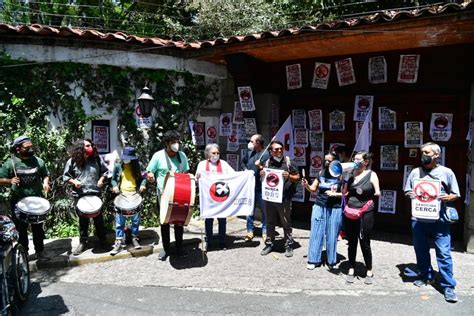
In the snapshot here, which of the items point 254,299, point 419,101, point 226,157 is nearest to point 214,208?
point 254,299

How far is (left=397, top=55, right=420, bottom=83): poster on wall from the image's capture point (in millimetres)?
6734

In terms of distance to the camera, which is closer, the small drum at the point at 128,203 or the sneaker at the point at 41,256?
the sneaker at the point at 41,256

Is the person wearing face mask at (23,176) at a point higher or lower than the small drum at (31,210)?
higher

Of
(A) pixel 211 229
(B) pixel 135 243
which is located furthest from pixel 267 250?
(B) pixel 135 243

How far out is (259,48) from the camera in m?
7.01

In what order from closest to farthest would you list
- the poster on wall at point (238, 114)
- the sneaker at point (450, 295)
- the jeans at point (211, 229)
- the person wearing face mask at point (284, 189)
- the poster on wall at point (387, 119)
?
1. the sneaker at point (450, 295)
2. the person wearing face mask at point (284, 189)
3. the jeans at point (211, 229)
4. the poster on wall at point (387, 119)
5. the poster on wall at point (238, 114)

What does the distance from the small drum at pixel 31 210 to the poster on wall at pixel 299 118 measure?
191 inches

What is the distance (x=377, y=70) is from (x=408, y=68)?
1.69ft

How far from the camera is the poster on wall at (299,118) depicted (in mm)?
8062

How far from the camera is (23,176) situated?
17.9 feet

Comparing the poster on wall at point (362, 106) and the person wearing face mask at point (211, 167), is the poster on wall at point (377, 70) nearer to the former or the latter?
the poster on wall at point (362, 106)

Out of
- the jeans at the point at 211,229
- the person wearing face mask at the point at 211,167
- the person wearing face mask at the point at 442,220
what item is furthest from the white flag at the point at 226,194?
the person wearing face mask at the point at 442,220

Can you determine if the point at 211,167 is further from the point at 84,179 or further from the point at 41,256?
the point at 41,256

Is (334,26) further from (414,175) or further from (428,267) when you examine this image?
(428,267)
